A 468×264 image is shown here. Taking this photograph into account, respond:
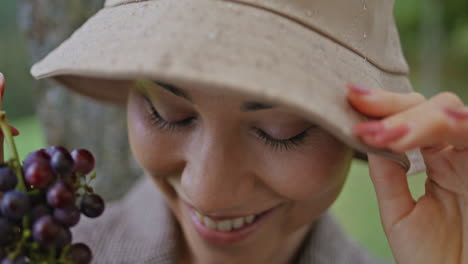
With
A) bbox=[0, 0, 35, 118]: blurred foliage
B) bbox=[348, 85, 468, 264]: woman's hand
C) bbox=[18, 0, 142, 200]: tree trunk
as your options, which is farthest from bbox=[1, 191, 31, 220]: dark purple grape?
bbox=[0, 0, 35, 118]: blurred foliage

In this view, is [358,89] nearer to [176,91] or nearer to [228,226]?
[176,91]

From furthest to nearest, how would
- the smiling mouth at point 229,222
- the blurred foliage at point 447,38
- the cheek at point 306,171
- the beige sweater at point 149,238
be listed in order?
the blurred foliage at point 447,38, the beige sweater at point 149,238, the smiling mouth at point 229,222, the cheek at point 306,171

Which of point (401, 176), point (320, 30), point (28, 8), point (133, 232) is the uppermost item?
point (320, 30)

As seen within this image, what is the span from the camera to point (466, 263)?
76cm

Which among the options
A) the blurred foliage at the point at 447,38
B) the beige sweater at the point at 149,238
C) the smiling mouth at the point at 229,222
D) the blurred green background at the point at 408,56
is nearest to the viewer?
the smiling mouth at the point at 229,222

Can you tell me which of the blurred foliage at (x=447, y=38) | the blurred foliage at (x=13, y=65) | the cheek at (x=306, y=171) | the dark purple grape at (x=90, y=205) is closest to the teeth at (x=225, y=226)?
the cheek at (x=306, y=171)

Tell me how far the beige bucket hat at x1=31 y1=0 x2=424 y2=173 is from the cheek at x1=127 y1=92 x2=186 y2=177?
170 millimetres

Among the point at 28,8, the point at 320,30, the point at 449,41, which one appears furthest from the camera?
the point at 449,41

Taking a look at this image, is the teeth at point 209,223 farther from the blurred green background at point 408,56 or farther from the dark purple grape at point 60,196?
the blurred green background at point 408,56

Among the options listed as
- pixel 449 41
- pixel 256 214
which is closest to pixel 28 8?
pixel 256 214

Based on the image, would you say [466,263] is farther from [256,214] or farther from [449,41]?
[449,41]

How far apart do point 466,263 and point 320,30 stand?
455 millimetres

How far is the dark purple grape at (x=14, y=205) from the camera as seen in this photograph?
0.54 metres

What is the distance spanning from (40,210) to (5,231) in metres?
0.05
